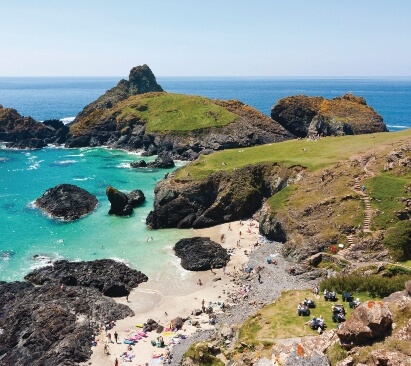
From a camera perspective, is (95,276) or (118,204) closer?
(95,276)

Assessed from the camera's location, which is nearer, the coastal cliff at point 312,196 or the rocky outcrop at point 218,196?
the coastal cliff at point 312,196

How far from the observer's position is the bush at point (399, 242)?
156 feet

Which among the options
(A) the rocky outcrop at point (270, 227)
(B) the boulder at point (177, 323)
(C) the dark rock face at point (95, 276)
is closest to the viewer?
(B) the boulder at point (177, 323)

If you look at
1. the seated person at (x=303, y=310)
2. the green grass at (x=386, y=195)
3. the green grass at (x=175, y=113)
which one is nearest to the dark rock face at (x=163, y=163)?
the green grass at (x=175, y=113)

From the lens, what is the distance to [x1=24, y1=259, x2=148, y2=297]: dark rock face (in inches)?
1935

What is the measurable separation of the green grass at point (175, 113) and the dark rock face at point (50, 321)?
8242 cm

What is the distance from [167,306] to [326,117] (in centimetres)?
9192

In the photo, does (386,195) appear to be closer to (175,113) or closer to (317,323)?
(317,323)

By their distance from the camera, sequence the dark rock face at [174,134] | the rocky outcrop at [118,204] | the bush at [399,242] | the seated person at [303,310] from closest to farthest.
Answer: the seated person at [303,310]
the bush at [399,242]
the rocky outcrop at [118,204]
the dark rock face at [174,134]

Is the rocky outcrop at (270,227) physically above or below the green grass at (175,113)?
below

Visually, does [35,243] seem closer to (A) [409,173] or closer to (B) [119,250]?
(B) [119,250]

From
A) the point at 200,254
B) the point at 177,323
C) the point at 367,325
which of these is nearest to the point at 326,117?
the point at 200,254

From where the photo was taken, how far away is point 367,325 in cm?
2148

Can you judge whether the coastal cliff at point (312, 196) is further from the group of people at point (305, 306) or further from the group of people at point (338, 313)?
the group of people at point (338, 313)
